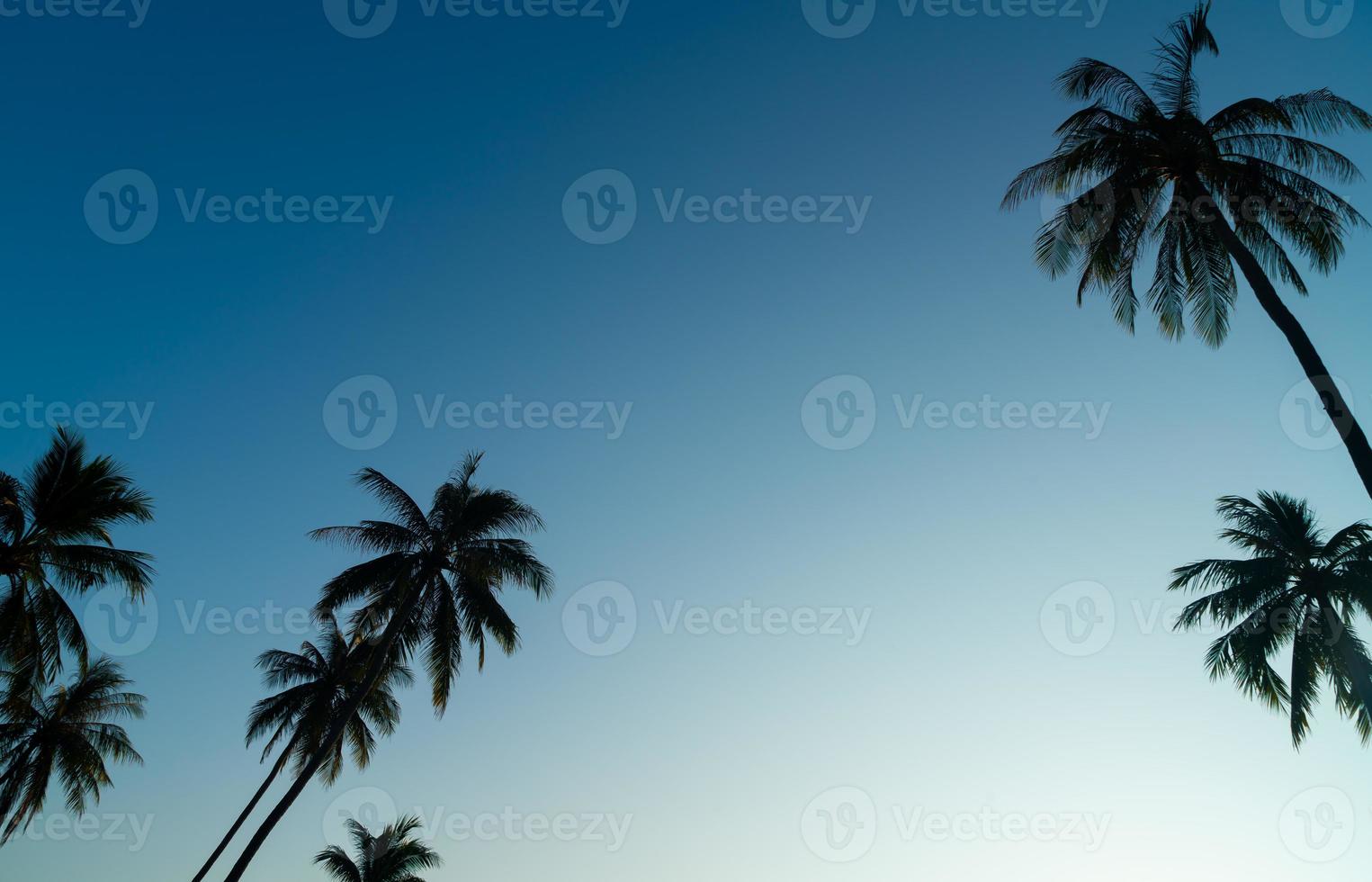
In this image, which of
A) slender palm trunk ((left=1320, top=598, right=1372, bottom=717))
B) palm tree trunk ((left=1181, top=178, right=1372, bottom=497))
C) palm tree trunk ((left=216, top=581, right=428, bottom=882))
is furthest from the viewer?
palm tree trunk ((left=216, top=581, right=428, bottom=882))

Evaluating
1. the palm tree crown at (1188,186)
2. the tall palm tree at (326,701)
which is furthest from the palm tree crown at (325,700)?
the palm tree crown at (1188,186)

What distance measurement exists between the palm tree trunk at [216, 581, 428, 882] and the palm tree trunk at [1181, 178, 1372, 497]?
23.1 meters

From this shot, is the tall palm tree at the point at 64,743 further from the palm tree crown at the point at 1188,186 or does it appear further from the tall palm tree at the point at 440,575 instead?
the palm tree crown at the point at 1188,186

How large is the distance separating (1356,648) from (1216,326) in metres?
9.47

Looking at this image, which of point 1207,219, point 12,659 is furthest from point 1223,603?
point 12,659

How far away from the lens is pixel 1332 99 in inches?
702

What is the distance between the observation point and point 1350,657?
20.8m

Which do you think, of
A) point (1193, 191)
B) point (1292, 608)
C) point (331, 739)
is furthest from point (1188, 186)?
point (331, 739)

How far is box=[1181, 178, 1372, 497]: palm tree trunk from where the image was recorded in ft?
50.3

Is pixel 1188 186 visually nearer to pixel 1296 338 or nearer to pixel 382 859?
pixel 1296 338

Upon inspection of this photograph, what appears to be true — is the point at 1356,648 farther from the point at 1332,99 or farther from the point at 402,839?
the point at 402,839

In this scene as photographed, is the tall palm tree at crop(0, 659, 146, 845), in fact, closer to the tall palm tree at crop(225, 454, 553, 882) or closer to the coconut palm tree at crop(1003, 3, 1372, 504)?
the tall palm tree at crop(225, 454, 553, 882)

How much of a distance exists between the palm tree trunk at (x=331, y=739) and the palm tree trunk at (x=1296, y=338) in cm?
2313

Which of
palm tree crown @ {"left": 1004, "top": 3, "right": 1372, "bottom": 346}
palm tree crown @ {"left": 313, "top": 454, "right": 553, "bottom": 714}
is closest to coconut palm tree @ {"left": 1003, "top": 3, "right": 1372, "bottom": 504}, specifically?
palm tree crown @ {"left": 1004, "top": 3, "right": 1372, "bottom": 346}
